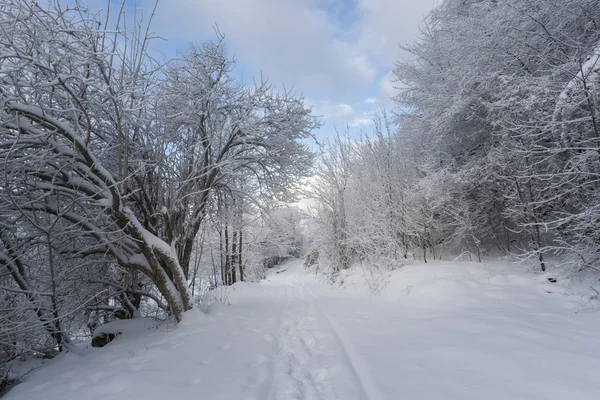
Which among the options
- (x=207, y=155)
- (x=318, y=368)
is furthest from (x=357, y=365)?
(x=207, y=155)

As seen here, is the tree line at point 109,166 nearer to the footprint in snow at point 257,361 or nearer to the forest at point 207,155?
the forest at point 207,155

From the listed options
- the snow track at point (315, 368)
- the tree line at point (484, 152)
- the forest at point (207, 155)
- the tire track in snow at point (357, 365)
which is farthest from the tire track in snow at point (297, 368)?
the tree line at point (484, 152)

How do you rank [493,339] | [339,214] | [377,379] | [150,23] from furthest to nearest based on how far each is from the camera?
[339,214] → [150,23] → [493,339] → [377,379]

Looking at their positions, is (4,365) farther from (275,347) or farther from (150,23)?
(150,23)

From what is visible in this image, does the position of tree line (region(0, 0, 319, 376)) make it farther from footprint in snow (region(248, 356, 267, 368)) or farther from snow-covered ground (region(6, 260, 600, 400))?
footprint in snow (region(248, 356, 267, 368))

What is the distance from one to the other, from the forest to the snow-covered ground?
2.56 ft

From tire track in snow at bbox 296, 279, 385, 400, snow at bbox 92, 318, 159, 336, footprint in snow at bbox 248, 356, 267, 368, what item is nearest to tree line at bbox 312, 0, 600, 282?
tire track in snow at bbox 296, 279, 385, 400

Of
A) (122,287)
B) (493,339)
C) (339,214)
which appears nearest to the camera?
(493,339)

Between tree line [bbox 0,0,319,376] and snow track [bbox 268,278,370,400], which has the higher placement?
tree line [bbox 0,0,319,376]

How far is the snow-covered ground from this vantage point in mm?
2473

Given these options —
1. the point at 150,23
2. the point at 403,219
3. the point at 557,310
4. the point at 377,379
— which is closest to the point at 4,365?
the point at 377,379

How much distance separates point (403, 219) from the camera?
39.0ft

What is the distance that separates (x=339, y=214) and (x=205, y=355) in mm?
12233

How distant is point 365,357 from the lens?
10.8 ft
